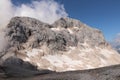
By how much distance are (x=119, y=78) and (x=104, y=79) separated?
119 inches

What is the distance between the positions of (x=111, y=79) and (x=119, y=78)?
1.57m

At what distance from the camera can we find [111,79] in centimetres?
4728

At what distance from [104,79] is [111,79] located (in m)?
1.84

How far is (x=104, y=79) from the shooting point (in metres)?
48.8

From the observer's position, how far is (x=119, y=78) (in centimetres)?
4734
